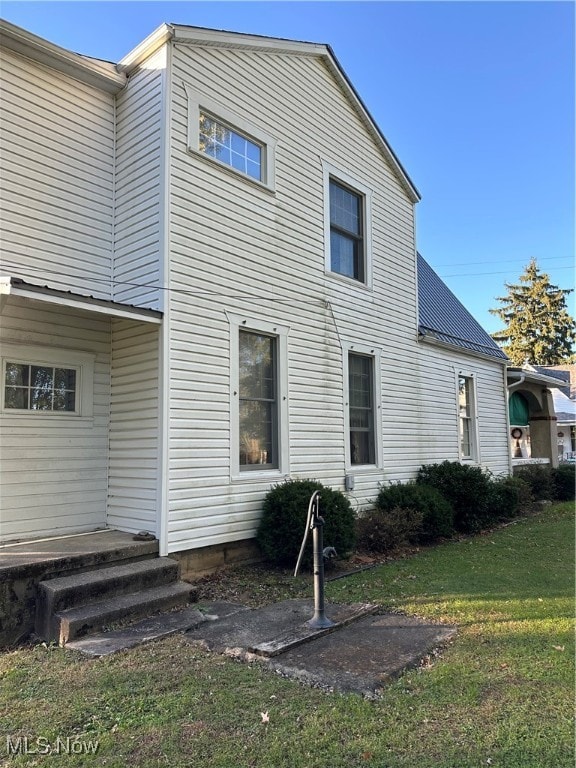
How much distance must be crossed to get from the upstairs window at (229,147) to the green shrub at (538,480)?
10.7 metres

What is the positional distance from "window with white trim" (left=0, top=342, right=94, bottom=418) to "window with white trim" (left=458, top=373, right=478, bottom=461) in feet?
28.4

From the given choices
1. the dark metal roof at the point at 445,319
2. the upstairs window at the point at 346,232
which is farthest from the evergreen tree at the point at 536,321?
the upstairs window at the point at 346,232

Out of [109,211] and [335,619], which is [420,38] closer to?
[109,211]

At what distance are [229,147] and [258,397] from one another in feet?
11.4

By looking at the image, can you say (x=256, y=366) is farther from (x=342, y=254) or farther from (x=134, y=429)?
(x=342, y=254)

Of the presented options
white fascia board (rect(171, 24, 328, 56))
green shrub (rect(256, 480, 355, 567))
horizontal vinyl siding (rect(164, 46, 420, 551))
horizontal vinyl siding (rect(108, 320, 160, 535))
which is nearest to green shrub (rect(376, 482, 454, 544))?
horizontal vinyl siding (rect(164, 46, 420, 551))

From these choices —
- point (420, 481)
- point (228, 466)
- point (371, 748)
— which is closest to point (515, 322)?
point (420, 481)

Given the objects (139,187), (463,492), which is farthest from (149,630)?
(463,492)

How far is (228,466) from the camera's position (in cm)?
664

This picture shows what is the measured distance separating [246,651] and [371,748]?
1519 millimetres

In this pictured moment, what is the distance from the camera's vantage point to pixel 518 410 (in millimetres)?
16766

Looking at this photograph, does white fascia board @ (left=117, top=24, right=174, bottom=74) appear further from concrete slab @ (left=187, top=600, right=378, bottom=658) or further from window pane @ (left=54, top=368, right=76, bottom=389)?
concrete slab @ (left=187, top=600, right=378, bottom=658)

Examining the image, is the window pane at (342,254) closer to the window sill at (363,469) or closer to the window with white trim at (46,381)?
the window sill at (363,469)

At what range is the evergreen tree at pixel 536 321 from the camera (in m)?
46.7
